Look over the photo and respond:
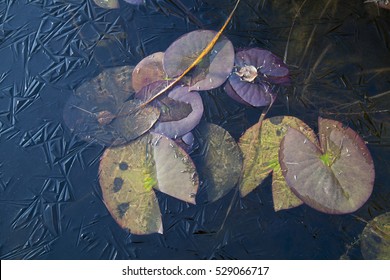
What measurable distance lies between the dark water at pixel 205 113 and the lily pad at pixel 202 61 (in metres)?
0.02

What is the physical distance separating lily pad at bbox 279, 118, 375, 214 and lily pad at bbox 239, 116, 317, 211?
12 millimetres

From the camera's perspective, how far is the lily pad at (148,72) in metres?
0.91

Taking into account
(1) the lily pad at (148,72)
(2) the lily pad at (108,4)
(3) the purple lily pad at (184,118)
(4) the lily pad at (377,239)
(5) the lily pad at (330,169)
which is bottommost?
(4) the lily pad at (377,239)

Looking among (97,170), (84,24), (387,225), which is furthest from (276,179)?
(84,24)

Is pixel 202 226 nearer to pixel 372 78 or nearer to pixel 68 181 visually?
pixel 68 181

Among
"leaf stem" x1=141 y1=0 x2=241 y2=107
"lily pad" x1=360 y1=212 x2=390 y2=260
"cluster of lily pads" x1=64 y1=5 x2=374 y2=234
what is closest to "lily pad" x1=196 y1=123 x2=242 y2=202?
"cluster of lily pads" x1=64 y1=5 x2=374 y2=234

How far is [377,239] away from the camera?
0.83m

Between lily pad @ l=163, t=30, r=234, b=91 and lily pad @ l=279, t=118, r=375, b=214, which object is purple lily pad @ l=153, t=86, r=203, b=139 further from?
lily pad @ l=279, t=118, r=375, b=214

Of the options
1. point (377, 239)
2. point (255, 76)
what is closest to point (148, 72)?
point (255, 76)

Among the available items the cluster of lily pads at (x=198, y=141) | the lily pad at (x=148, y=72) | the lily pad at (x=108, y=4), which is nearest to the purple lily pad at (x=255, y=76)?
the cluster of lily pads at (x=198, y=141)

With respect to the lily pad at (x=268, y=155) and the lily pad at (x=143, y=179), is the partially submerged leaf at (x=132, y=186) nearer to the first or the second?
the lily pad at (x=143, y=179)

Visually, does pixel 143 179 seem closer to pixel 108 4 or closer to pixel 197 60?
pixel 197 60

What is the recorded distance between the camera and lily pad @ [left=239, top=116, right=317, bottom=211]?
0.85 meters

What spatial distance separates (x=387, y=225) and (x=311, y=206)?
137mm
